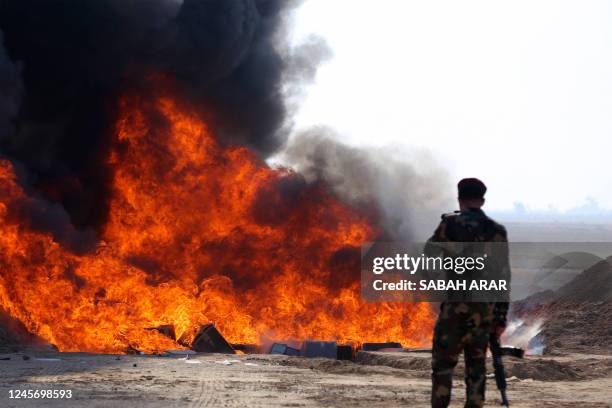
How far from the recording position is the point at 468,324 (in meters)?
8.34

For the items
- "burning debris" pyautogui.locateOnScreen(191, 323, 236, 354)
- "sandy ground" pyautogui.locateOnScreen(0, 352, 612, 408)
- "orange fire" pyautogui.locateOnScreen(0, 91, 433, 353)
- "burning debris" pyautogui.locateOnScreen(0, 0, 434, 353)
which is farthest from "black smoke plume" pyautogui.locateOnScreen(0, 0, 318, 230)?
"sandy ground" pyautogui.locateOnScreen(0, 352, 612, 408)

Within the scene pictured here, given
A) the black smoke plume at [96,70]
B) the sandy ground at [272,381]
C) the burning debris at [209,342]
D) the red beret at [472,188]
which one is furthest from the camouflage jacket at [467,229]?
the black smoke plume at [96,70]

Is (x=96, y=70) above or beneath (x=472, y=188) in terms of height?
above

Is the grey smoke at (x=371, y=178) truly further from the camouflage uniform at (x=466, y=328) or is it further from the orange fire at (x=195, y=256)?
the camouflage uniform at (x=466, y=328)

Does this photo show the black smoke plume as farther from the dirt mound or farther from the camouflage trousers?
the camouflage trousers

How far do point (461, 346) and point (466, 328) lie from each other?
0.20m

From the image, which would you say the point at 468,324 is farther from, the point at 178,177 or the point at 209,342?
the point at 178,177

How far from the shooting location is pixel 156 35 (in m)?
27.8

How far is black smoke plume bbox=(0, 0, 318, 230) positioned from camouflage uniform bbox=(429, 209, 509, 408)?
19.0 m

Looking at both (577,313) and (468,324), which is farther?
(577,313)

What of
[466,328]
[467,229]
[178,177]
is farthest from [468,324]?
[178,177]

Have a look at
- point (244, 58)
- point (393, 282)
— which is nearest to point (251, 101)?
point (244, 58)

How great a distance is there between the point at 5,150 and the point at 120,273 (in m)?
5.86

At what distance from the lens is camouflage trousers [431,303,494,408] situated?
8.27 m
